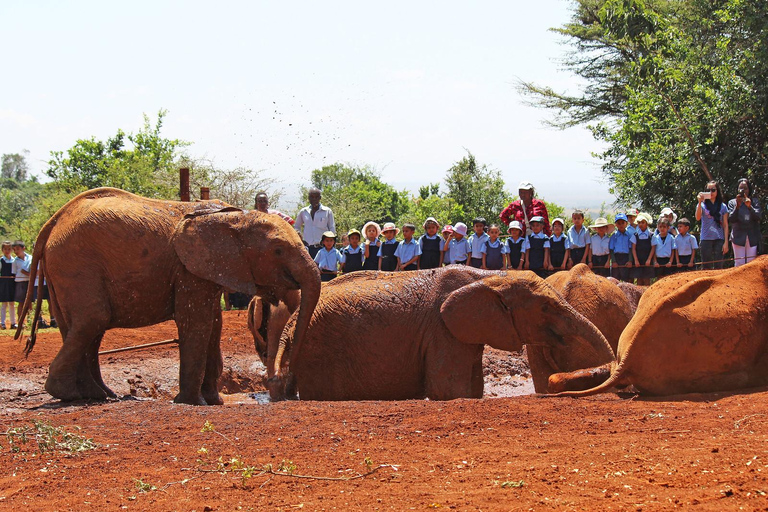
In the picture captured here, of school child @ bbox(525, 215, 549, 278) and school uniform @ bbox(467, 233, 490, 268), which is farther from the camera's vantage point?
school uniform @ bbox(467, 233, 490, 268)

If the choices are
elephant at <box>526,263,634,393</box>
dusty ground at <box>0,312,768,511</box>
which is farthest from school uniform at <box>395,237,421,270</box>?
dusty ground at <box>0,312,768,511</box>

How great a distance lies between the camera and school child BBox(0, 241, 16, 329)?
703 inches

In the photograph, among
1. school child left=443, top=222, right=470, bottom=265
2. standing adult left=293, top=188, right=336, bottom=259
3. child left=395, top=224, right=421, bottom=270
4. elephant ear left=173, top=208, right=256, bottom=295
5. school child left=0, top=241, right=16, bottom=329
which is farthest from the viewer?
school child left=0, top=241, right=16, bottom=329

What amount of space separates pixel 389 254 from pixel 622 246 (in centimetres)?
418

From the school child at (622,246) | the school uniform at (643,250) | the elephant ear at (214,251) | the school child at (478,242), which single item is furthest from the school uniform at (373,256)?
the elephant ear at (214,251)

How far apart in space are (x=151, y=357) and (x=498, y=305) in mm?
6398

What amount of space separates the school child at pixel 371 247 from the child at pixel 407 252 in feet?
1.25

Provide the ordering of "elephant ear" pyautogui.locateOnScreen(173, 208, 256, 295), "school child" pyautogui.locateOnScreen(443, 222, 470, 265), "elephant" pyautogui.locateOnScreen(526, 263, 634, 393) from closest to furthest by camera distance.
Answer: "elephant ear" pyautogui.locateOnScreen(173, 208, 256, 295), "elephant" pyautogui.locateOnScreen(526, 263, 634, 393), "school child" pyautogui.locateOnScreen(443, 222, 470, 265)

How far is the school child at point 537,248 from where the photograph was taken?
50.7 ft

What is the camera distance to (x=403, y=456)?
6.01 m

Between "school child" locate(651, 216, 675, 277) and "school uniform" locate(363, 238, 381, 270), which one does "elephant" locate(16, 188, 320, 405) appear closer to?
"school uniform" locate(363, 238, 381, 270)

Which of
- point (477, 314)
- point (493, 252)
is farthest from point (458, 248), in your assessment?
point (477, 314)

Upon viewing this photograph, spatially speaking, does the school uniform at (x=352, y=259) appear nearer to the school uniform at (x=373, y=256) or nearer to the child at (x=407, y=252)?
the school uniform at (x=373, y=256)

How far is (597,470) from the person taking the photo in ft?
17.3
